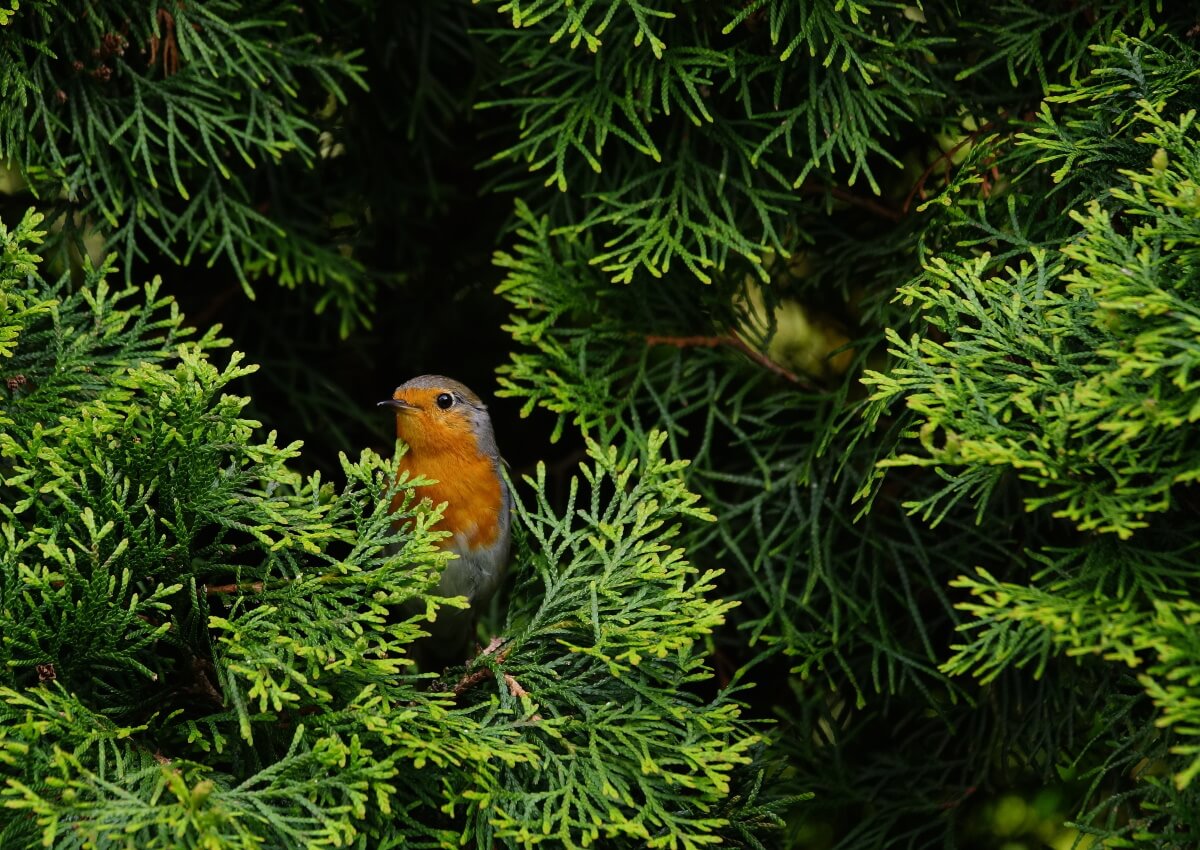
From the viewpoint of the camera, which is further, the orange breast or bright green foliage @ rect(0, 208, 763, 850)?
the orange breast

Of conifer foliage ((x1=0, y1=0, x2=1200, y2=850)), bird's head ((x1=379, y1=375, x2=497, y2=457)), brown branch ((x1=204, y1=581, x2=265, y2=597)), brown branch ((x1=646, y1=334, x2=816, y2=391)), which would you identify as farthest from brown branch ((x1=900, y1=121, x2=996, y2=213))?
brown branch ((x1=204, y1=581, x2=265, y2=597))

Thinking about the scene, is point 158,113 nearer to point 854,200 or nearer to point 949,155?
point 854,200

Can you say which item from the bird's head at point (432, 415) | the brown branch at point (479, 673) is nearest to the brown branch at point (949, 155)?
the bird's head at point (432, 415)

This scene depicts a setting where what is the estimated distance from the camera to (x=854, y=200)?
3.45m

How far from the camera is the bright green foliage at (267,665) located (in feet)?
7.14

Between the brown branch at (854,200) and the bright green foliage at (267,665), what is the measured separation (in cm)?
109

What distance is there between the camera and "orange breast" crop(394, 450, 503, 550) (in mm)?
3584

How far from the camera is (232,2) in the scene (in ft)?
10.7

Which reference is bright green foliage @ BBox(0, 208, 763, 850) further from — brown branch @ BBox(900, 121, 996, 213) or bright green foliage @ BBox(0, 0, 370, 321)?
brown branch @ BBox(900, 121, 996, 213)

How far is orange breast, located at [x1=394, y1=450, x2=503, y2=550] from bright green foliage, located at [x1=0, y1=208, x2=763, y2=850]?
800 mm

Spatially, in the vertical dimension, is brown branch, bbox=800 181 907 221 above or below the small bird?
above

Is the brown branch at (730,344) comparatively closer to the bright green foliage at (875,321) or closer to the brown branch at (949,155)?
the bright green foliage at (875,321)

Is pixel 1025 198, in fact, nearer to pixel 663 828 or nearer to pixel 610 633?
pixel 610 633

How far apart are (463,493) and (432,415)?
24 cm
